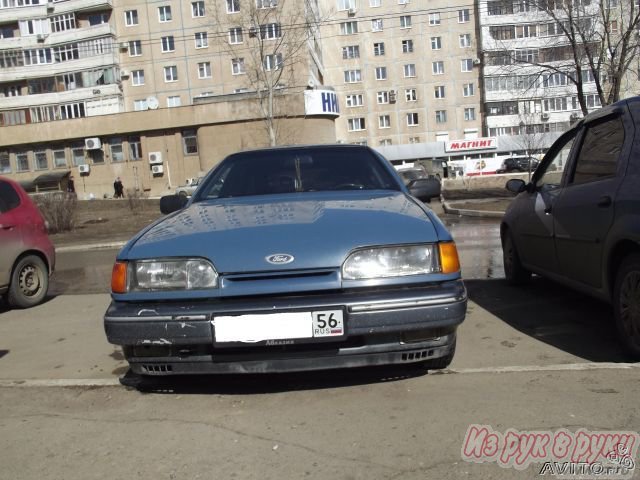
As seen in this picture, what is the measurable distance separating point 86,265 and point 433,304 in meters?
9.41

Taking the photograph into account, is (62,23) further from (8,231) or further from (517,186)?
(517,186)

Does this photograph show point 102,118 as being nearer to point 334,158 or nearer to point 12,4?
point 12,4

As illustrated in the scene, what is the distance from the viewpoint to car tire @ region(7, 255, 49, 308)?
6535 mm

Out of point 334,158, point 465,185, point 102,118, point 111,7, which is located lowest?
point 465,185

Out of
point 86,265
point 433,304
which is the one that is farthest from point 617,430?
point 86,265

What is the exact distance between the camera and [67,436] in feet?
9.60

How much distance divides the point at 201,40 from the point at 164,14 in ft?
13.8

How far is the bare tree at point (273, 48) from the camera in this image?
3206 centimetres

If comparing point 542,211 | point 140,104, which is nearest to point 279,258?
point 542,211

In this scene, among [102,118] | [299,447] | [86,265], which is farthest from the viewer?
[102,118]

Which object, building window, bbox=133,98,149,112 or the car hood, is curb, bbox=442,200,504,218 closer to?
the car hood

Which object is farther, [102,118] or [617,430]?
[102,118]

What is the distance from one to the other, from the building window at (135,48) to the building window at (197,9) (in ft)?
18.4

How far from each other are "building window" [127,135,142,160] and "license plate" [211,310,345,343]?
4475cm
